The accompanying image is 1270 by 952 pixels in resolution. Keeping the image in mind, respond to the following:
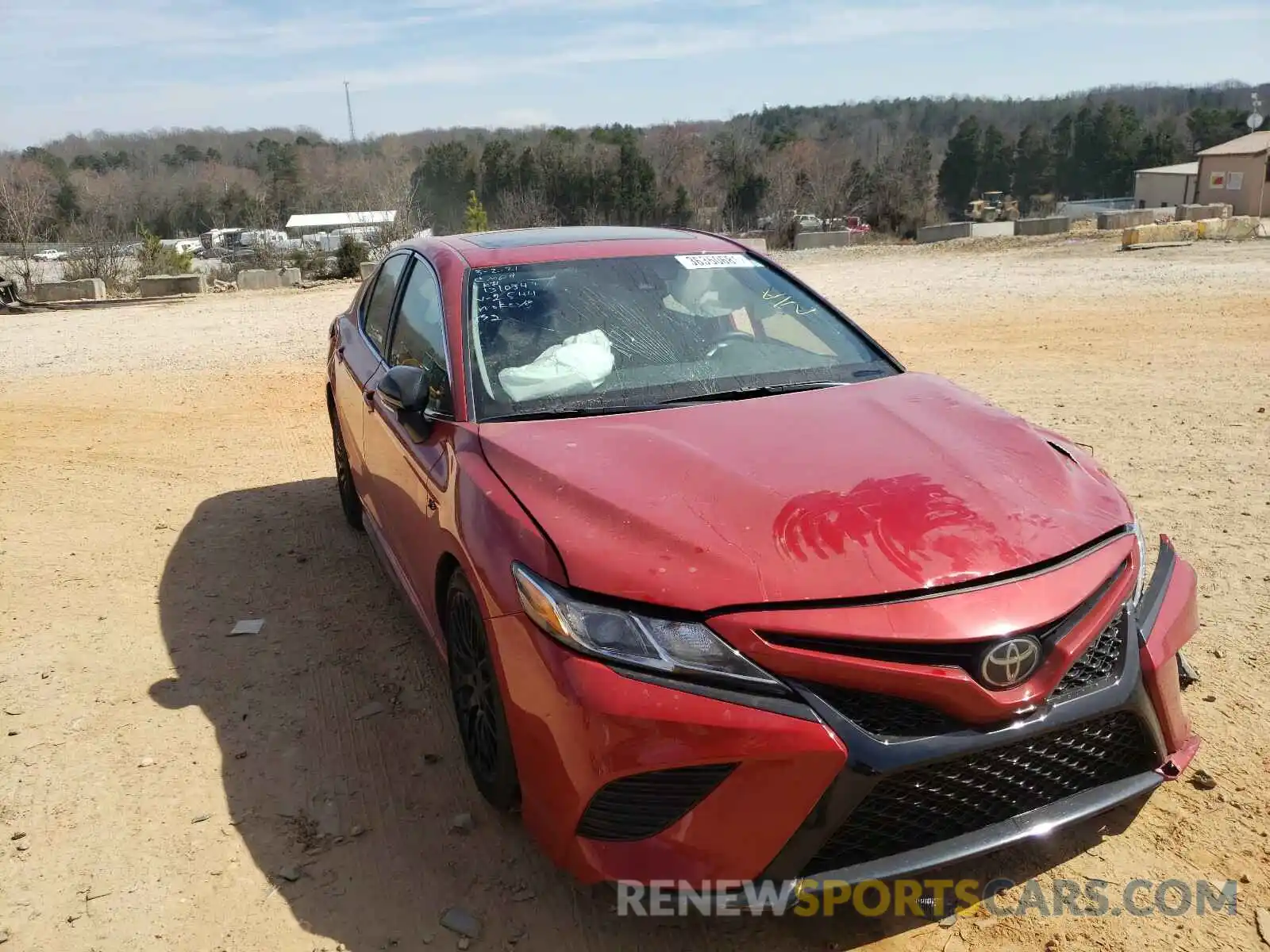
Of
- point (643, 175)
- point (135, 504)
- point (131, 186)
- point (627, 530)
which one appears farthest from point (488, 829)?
point (131, 186)

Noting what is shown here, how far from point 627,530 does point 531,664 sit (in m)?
0.39

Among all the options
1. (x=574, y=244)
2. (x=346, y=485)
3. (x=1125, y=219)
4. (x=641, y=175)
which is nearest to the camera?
(x=574, y=244)

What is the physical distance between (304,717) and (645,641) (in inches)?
78.2

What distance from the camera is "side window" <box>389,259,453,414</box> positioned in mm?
3513

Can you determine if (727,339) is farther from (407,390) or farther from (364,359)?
(364,359)

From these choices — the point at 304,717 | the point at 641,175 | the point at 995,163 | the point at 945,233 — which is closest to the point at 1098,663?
the point at 304,717

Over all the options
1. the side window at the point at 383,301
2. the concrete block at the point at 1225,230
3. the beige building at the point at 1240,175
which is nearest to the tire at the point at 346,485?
the side window at the point at 383,301

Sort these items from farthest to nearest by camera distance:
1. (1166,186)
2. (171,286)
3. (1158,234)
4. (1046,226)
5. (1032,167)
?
1. (1032,167)
2. (1166,186)
3. (1046,226)
4. (1158,234)
5. (171,286)

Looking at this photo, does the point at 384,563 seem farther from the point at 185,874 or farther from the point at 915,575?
the point at 915,575

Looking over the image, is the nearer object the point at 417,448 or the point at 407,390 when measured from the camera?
the point at 407,390

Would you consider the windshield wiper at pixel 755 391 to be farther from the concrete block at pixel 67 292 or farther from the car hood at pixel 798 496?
the concrete block at pixel 67 292

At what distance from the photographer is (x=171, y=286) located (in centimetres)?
2308

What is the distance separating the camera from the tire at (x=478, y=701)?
2.76m

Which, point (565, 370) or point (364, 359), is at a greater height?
point (565, 370)
